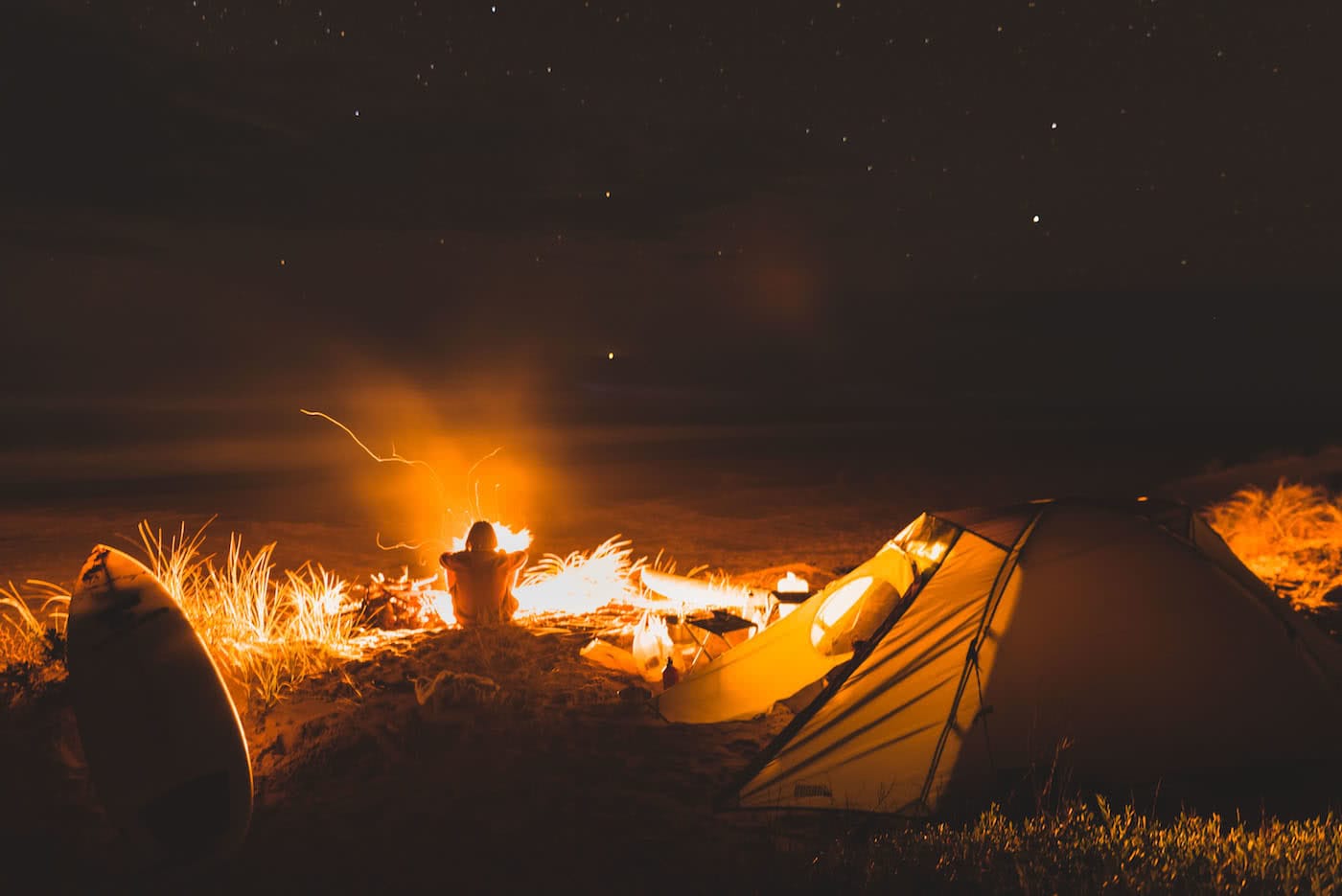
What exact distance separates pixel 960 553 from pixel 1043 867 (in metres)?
1.62

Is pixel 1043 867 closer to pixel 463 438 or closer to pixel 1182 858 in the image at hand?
pixel 1182 858

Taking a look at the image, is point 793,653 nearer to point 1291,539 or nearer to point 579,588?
point 579,588

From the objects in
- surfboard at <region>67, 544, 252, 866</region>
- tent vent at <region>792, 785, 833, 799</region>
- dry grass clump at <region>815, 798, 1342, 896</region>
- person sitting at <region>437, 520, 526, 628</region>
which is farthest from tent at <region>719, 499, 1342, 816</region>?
person sitting at <region>437, 520, 526, 628</region>

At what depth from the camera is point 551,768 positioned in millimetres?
4578

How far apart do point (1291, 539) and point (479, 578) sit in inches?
325

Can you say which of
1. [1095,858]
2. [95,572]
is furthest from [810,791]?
[95,572]

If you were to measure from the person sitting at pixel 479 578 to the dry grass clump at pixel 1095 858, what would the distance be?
3891 mm

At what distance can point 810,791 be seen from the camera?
4.17 meters

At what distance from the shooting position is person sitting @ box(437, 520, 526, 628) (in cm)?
695

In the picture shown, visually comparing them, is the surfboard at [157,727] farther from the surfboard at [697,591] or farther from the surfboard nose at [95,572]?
the surfboard at [697,591]

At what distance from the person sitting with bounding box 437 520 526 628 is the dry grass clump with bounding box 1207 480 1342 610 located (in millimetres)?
6297

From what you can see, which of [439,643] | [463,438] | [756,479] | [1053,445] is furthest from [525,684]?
[1053,445]

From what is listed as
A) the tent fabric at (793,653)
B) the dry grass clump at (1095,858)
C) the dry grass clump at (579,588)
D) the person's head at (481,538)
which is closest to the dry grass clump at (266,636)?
the person's head at (481,538)

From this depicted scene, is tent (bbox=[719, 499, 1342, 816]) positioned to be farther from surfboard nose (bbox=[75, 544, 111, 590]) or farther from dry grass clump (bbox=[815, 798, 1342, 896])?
surfboard nose (bbox=[75, 544, 111, 590])
